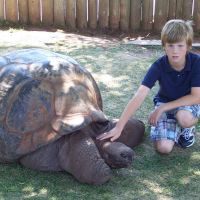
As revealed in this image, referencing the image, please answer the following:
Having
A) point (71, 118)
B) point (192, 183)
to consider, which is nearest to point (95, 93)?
point (71, 118)

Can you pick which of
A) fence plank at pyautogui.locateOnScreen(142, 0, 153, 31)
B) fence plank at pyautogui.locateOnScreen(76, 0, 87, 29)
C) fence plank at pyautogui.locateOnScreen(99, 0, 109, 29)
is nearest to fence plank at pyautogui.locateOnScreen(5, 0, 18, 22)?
fence plank at pyautogui.locateOnScreen(76, 0, 87, 29)

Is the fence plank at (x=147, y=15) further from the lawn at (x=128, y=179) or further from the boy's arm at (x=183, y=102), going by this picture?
the boy's arm at (x=183, y=102)

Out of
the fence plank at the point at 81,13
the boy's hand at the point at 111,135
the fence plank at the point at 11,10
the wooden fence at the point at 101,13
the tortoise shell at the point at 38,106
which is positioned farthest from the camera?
the fence plank at the point at 11,10

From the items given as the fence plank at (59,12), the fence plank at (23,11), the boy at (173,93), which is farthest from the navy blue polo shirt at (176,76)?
the fence plank at (23,11)

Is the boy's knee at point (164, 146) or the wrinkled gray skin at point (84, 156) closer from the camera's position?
the wrinkled gray skin at point (84, 156)

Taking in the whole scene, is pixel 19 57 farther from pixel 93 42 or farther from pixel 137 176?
pixel 93 42

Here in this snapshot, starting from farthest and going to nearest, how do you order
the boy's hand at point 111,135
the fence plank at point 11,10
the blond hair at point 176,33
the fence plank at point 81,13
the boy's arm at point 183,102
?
the fence plank at point 11,10 → the fence plank at point 81,13 → the boy's arm at point 183,102 → the blond hair at point 176,33 → the boy's hand at point 111,135

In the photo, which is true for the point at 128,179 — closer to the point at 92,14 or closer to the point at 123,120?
the point at 123,120

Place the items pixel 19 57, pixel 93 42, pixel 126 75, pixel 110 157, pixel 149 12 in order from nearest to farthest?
pixel 110 157 < pixel 19 57 < pixel 126 75 < pixel 93 42 < pixel 149 12

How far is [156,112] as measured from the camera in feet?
13.3

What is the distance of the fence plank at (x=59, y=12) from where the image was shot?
831 centimetres

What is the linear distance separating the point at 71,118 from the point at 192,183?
103 cm

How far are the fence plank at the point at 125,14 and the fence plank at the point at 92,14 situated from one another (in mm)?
444

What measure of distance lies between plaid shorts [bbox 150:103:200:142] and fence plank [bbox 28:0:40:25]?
4.75 metres
